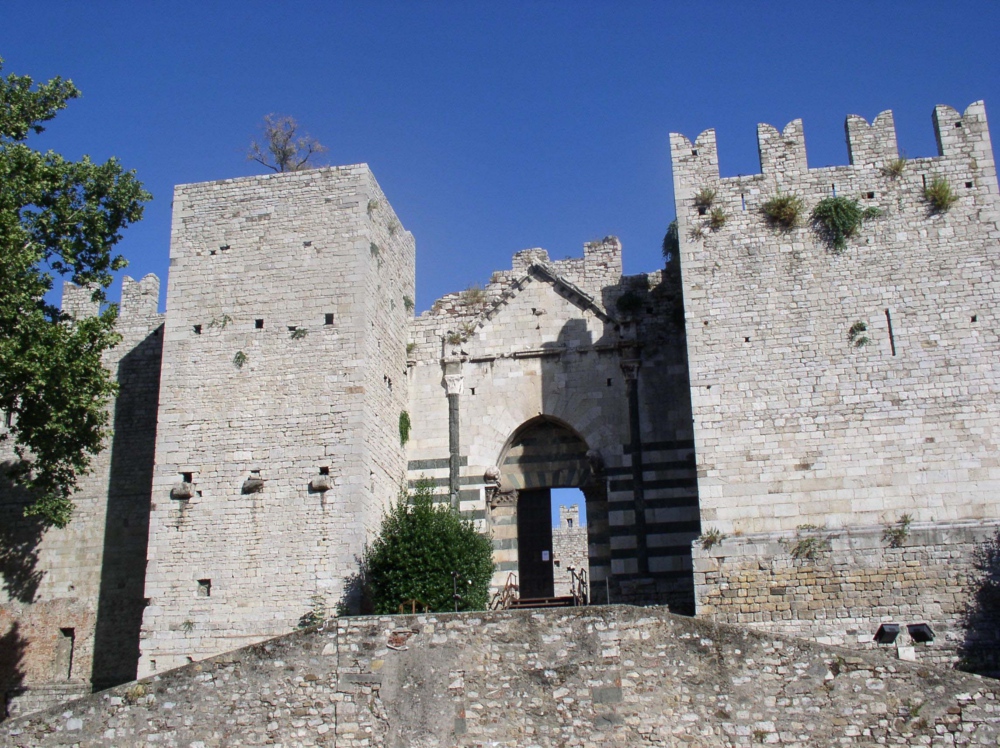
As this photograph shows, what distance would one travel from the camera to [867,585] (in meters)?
13.9

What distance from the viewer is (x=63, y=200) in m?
17.1

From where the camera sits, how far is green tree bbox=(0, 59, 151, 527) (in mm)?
15359

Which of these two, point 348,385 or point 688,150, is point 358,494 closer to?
point 348,385

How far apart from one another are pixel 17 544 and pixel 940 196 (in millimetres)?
17075

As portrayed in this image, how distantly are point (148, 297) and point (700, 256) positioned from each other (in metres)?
11.1

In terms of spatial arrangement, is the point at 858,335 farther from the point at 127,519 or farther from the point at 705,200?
the point at 127,519

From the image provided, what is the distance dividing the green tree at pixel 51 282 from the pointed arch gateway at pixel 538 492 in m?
6.87

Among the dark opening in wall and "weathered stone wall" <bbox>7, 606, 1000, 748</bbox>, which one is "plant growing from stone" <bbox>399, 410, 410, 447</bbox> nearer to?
"weathered stone wall" <bbox>7, 606, 1000, 748</bbox>

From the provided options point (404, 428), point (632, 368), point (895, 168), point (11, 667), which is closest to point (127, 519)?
point (11, 667)

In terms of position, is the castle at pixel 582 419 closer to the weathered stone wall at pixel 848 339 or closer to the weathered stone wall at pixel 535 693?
the weathered stone wall at pixel 848 339

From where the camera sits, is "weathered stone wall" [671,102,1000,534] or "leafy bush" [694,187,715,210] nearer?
"weathered stone wall" [671,102,1000,534]

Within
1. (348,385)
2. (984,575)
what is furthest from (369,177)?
(984,575)

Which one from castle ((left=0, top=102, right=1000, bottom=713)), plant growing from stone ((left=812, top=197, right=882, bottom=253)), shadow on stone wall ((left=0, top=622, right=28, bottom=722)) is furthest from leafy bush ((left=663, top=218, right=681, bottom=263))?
shadow on stone wall ((left=0, top=622, right=28, bottom=722))

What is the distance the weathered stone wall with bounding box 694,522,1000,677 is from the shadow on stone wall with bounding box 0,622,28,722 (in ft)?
39.8
